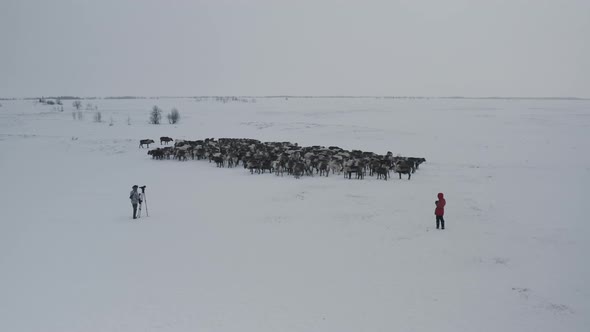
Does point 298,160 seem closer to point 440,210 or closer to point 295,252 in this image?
point 440,210

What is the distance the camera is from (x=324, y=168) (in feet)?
79.9

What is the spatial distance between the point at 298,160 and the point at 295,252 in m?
13.2

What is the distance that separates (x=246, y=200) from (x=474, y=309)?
427 inches

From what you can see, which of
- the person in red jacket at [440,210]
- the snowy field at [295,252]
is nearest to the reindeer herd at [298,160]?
the snowy field at [295,252]

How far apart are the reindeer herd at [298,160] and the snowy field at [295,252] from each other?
796 millimetres

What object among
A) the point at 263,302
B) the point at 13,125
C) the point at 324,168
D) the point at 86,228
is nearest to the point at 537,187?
the point at 324,168

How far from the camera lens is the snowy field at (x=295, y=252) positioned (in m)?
8.62

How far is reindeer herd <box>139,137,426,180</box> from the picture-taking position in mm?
23578

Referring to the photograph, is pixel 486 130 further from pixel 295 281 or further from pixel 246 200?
pixel 295 281

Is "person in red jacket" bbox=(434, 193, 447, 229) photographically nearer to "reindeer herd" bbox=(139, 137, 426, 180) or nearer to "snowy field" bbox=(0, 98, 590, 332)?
"snowy field" bbox=(0, 98, 590, 332)

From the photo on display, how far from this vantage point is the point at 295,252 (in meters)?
12.0

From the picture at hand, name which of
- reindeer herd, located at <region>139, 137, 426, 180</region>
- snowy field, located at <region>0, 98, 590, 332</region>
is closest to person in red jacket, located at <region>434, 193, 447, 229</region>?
snowy field, located at <region>0, 98, 590, 332</region>

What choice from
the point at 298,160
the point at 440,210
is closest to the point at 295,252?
the point at 440,210

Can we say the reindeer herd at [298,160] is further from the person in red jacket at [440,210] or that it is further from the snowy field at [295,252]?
the person in red jacket at [440,210]
